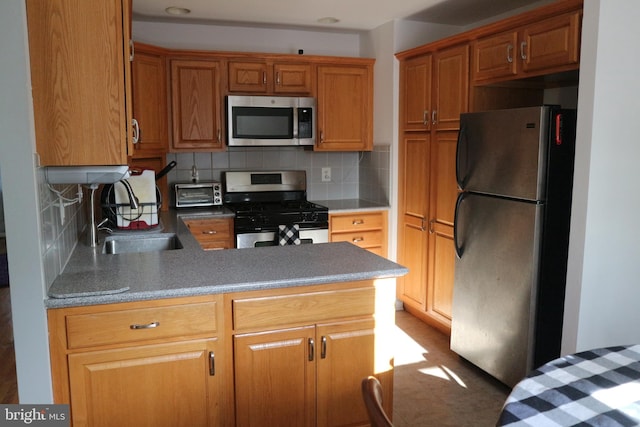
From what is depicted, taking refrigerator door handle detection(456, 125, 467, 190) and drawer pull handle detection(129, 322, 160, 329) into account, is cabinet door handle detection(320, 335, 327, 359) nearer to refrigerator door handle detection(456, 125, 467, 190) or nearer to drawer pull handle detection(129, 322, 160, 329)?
drawer pull handle detection(129, 322, 160, 329)

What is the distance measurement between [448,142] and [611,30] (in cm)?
133

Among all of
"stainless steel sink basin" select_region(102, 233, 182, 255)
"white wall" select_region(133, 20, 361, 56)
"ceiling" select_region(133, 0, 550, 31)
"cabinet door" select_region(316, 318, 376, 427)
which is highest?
"ceiling" select_region(133, 0, 550, 31)

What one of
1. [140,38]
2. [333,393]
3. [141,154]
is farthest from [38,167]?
[140,38]

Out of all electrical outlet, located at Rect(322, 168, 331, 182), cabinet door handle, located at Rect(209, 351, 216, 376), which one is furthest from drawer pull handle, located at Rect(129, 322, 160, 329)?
electrical outlet, located at Rect(322, 168, 331, 182)

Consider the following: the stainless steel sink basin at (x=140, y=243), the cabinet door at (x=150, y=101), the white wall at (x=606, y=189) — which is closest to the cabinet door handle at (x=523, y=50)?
the white wall at (x=606, y=189)

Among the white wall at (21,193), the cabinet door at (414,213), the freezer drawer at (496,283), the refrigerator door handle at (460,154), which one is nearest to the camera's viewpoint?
the white wall at (21,193)

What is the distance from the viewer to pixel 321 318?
2010 mm

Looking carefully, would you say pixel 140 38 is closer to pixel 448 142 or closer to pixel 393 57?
pixel 393 57

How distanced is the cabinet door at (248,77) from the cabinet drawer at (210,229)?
41.9 inches

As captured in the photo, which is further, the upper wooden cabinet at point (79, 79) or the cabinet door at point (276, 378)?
the cabinet door at point (276, 378)

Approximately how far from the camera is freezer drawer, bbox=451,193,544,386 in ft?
8.62

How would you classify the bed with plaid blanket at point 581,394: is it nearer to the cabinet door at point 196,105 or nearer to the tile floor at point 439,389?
the tile floor at point 439,389

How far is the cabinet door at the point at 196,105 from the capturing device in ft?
13.0

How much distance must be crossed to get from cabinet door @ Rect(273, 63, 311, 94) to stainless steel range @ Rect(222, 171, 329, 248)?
0.72 meters
